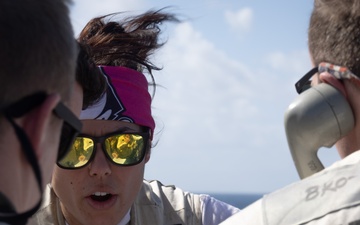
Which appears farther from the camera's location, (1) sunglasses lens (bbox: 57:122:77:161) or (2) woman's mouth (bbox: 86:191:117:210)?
(2) woman's mouth (bbox: 86:191:117:210)

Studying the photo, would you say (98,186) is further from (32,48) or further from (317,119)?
(32,48)

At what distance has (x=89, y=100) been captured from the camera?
365 centimetres

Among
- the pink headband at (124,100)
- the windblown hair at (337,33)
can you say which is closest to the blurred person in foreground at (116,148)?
the pink headband at (124,100)

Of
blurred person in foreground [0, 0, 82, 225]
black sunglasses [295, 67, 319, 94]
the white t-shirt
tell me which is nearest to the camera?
blurred person in foreground [0, 0, 82, 225]

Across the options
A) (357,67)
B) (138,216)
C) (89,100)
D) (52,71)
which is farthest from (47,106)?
(138,216)

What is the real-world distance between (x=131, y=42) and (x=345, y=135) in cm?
234

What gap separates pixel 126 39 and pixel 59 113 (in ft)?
8.90

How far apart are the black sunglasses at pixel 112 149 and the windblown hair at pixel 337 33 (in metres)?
2.02

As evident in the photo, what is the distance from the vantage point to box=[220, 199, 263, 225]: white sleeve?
8.20 ft

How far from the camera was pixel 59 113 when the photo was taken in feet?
7.35

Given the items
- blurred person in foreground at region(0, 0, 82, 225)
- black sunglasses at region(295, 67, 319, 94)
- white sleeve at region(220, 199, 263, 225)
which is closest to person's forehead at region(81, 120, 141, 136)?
black sunglasses at region(295, 67, 319, 94)

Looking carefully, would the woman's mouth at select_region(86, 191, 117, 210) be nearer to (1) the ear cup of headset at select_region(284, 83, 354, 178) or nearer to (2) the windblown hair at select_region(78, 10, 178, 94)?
(2) the windblown hair at select_region(78, 10, 178, 94)

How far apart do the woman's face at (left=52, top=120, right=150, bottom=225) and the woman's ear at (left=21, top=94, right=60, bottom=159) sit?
2.53m

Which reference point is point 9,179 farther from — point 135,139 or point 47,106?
point 135,139
